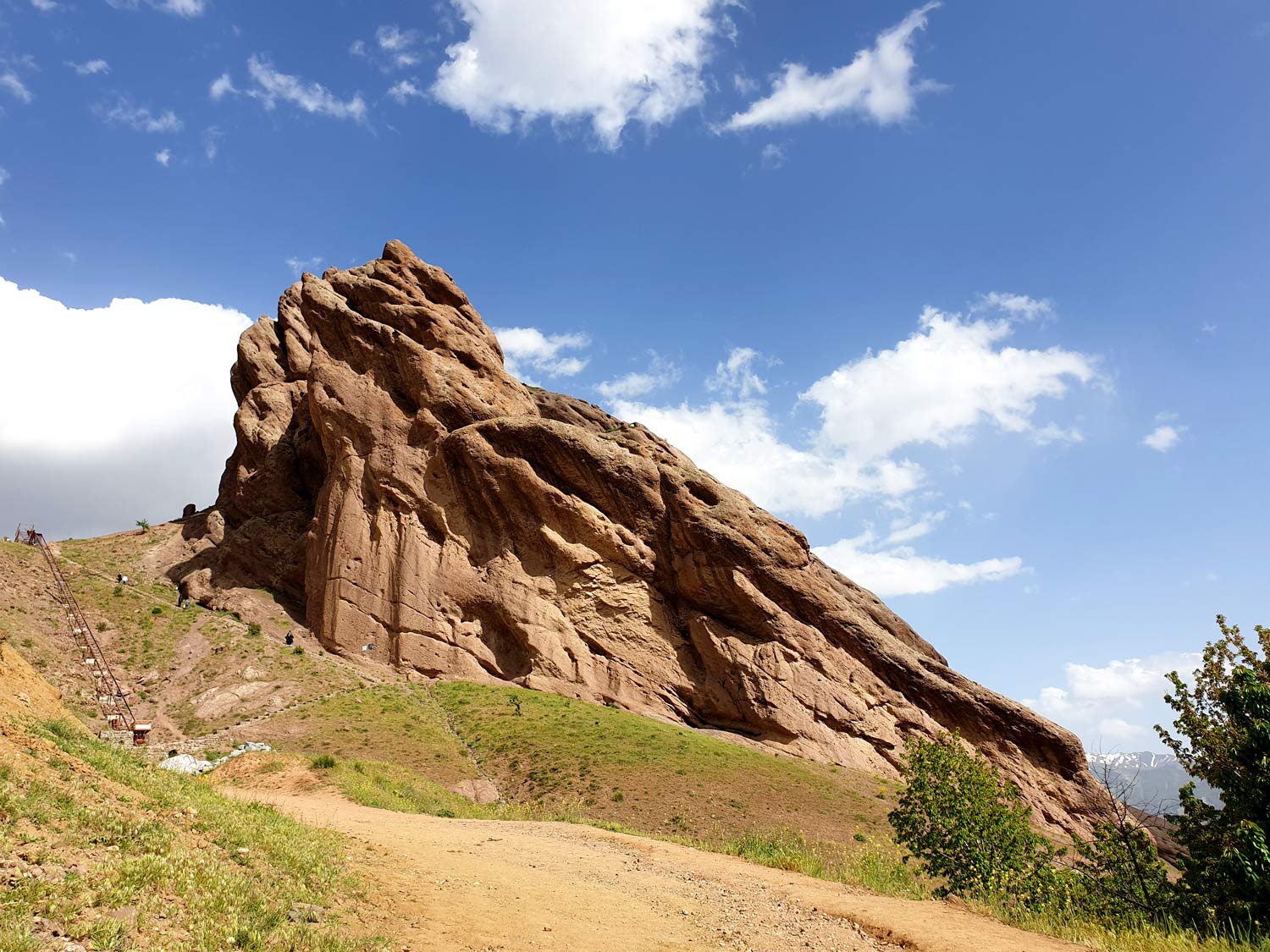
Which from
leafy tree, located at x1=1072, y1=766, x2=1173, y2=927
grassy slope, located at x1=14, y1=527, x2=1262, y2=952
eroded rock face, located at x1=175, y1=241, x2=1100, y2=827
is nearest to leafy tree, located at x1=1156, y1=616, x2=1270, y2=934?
leafy tree, located at x1=1072, y1=766, x2=1173, y2=927

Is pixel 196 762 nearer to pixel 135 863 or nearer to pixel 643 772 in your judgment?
pixel 643 772

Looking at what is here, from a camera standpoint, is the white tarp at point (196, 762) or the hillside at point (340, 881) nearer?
the hillside at point (340, 881)

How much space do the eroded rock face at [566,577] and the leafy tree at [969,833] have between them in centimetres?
2687

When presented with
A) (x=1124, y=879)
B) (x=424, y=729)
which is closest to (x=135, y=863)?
(x=1124, y=879)

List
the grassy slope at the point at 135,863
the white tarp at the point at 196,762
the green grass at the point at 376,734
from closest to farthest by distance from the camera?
the grassy slope at the point at 135,863, the white tarp at the point at 196,762, the green grass at the point at 376,734

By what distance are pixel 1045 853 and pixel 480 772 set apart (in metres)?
23.8

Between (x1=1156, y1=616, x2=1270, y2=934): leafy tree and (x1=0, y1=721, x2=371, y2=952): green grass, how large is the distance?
46.3ft

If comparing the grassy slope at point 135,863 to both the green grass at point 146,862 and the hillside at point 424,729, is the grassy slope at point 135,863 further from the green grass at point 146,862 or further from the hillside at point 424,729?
the hillside at point 424,729

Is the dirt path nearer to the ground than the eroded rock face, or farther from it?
nearer to the ground

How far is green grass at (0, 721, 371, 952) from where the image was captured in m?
6.96

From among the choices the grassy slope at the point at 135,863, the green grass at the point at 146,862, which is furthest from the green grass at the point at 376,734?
the green grass at the point at 146,862

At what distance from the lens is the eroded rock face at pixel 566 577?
46219mm

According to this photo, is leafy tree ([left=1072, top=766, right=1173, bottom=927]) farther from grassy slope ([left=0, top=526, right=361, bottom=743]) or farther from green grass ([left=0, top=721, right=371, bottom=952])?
grassy slope ([left=0, top=526, right=361, bottom=743])

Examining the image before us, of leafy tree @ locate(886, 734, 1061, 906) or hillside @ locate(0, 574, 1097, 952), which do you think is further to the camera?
leafy tree @ locate(886, 734, 1061, 906)
